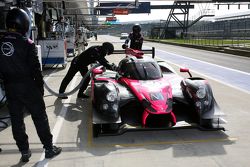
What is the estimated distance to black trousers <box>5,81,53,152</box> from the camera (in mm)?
4884

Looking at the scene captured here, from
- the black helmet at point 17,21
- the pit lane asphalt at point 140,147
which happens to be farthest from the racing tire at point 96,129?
the black helmet at point 17,21

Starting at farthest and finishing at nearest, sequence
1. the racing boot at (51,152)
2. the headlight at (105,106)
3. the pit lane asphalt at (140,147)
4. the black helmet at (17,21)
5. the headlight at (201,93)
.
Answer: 1. the headlight at (201,93)
2. the headlight at (105,106)
3. the racing boot at (51,152)
4. the pit lane asphalt at (140,147)
5. the black helmet at (17,21)

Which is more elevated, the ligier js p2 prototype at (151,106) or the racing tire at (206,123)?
the ligier js p2 prototype at (151,106)

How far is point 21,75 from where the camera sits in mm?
4832

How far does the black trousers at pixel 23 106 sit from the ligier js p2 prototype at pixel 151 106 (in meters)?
1.02

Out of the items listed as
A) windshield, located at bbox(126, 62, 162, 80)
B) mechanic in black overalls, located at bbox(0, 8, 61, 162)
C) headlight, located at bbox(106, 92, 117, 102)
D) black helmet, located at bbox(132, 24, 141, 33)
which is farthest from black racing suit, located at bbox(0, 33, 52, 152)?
black helmet, located at bbox(132, 24, 141, 33)

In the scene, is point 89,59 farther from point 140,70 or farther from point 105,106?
point 105,106

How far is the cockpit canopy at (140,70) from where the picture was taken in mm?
7262

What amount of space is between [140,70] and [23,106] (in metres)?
3.04

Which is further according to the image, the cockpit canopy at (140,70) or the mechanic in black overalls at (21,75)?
the cockpit canopy at (140,70)

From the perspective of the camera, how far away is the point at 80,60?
9.52m

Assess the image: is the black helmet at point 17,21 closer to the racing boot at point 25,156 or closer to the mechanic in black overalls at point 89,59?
the racing boot at point 25,156

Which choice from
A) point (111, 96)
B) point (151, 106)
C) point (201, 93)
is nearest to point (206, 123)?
point (201, 93)

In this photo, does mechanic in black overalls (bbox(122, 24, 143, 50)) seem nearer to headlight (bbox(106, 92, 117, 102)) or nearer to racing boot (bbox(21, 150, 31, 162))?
headlight (bbox(106, 92, 117, 102))
